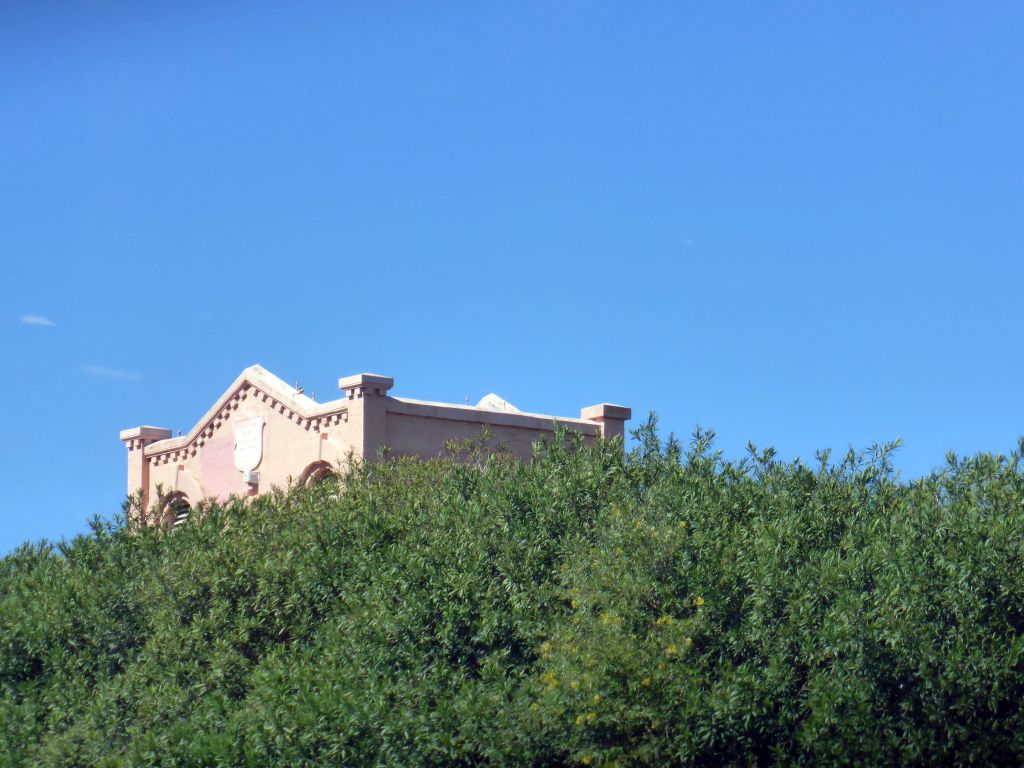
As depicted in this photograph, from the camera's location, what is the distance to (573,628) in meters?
11.3

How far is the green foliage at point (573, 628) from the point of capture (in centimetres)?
1038

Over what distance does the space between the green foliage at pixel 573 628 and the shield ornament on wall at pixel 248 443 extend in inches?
411

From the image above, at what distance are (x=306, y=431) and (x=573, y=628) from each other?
49.4 feet

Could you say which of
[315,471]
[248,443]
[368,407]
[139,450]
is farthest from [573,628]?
[139,450]

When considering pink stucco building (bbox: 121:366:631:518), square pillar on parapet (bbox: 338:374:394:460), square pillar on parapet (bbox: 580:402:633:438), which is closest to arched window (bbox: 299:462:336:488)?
pink stucco building (bbox: 121:366:631:518)

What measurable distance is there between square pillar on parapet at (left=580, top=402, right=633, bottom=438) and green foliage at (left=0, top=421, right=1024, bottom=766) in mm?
10751

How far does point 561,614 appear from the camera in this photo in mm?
12055

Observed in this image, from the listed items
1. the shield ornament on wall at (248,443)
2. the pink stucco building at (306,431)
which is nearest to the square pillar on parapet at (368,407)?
the pink stucco building at (306,431)

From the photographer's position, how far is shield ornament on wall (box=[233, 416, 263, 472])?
87.5 ft

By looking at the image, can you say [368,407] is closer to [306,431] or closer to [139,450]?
[306,431]

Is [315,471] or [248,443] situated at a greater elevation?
[248,443]

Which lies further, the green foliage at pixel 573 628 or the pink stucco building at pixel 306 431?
the pink stucco building at pixel 306 431

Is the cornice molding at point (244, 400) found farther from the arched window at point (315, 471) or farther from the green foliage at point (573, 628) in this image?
the green foliage at point (573, 628)

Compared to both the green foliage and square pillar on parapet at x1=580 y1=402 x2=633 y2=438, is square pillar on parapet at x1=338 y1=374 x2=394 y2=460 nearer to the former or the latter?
square pillar on parapet at x1=580 y1=402 x2=633 y2=438
